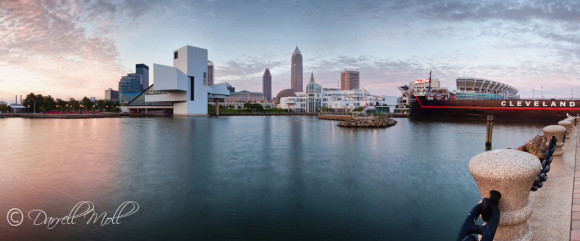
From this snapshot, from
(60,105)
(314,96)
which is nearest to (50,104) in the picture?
(60,105)

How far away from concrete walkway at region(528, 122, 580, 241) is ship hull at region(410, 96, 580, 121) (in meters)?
62.1

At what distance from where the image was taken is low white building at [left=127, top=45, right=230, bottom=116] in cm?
8406

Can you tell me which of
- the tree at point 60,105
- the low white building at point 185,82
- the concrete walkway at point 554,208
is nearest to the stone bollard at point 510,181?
the concrete walkway at point 554,208

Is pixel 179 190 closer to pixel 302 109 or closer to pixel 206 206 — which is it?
pixel 206 206

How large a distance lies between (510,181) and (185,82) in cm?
9244

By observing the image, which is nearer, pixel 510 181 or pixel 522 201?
pixel 510 181

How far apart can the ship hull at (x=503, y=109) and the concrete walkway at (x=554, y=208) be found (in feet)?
204

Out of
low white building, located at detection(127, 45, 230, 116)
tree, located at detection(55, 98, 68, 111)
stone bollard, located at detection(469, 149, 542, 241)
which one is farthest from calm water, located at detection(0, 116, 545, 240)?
tree, located at detection(55, 98, 68, 111)

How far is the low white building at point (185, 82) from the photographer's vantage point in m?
84.1

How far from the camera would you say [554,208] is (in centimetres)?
385

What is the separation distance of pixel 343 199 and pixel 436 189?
4.43 meters

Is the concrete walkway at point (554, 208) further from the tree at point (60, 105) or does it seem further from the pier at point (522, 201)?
the tree at point (60, 105)

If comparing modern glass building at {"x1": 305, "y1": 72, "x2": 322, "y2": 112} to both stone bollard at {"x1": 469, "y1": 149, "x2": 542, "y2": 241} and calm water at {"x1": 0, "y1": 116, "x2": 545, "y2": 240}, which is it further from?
stone bollard at {"x1": 469, "y1": 149, "x2": 542, "y2": 241}
